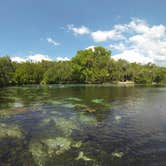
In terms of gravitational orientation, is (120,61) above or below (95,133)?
above

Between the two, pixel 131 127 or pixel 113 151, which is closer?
pixel 113 151

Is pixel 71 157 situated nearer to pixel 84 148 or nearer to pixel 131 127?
pixel 84 148

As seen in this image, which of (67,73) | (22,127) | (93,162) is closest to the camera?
(93,162)

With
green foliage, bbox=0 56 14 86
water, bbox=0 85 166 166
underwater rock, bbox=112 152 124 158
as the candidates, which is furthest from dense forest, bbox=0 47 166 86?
underwater rock, bbox=112 152 124 158

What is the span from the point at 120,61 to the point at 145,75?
1660 cm

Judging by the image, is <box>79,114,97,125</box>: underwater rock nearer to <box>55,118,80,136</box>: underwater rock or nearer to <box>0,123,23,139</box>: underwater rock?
<box>55,118,80,136</box>: underwater rock

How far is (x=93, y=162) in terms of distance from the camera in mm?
6773

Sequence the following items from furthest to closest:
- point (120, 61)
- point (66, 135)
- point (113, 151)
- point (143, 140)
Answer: point (120, 61), point (66, 135), point (143, 140), point (113, 151)

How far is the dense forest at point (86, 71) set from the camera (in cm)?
8238

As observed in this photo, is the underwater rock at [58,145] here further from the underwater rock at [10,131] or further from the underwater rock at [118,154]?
the underwater rock at [118,154]

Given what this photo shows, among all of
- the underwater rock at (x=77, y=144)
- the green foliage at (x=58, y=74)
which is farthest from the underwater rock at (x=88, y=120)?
the green foliage at (x=58, y=74)

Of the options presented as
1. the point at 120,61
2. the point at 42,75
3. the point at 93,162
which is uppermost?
the point at 120,61

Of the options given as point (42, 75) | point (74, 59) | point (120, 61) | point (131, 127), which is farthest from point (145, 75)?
point (131, 127)

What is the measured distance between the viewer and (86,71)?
8962 cm
